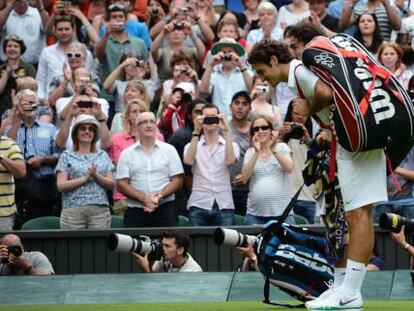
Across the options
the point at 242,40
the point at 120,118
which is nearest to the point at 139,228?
the point at 120,118

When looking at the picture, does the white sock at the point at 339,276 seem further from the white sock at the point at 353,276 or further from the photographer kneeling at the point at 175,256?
the photographer kneeling at the point at 175,256

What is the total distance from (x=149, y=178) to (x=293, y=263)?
5.25 m

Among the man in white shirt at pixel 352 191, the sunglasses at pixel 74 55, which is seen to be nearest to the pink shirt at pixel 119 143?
the sunglasses at pixel 74 55

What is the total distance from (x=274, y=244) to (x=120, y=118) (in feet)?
22.7

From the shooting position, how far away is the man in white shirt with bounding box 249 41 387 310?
884 centimetres

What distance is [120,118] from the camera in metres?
16.5

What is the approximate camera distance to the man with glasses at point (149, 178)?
48.1 ft

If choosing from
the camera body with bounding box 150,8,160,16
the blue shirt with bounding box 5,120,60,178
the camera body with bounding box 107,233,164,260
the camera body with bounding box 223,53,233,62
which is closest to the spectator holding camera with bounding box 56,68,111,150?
the blue shirt with bounding box 5,120,60,178

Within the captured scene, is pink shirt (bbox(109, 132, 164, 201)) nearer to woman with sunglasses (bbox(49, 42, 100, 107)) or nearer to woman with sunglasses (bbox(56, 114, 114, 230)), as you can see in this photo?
woman with sunglasses (bbox(56, 114, 114, 230))

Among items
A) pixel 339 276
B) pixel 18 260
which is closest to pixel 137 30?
pixel 18 260

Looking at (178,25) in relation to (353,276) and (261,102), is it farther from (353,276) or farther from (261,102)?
(353,276)

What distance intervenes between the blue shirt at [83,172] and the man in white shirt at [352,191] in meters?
5.93

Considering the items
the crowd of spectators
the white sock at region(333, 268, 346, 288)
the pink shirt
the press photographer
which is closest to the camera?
the white sock at region(333, 268, 346, 288)

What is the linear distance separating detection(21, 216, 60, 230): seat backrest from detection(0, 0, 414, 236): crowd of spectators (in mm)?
178
